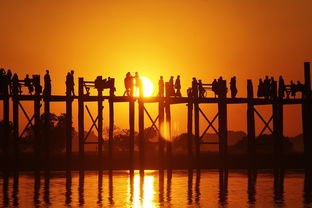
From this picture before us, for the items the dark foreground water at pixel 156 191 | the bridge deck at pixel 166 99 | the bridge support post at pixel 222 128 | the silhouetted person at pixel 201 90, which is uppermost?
the silhouetted person at pixel 201 90

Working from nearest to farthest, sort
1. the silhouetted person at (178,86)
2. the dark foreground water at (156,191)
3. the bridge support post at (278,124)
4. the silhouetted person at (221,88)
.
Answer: the dark foreground water at (156,191) < the silhouetted person at (178,86) < the silhouetted person at (221,88) < the bridge support post at (278,124)

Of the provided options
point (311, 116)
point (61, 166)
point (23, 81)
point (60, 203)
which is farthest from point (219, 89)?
point (60, 203)

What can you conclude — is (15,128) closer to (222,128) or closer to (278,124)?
(222,128)

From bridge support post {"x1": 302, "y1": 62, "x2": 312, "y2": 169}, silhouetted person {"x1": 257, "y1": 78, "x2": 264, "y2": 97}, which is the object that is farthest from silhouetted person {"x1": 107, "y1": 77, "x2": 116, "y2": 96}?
bridge support post {"x1": 302, "y1": 62, "x2": 312, "y2": 169}

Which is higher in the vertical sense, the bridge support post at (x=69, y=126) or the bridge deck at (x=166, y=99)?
the bridge deck at (x=166, y=99)

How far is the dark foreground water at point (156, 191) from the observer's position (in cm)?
2400

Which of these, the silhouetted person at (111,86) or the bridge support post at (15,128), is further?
the silhouetted person at (111,86)

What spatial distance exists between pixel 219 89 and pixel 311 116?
17.9ft

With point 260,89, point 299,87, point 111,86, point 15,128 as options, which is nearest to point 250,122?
point 260,89

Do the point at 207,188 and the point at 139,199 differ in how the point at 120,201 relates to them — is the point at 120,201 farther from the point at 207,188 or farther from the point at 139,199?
the point at 207,188

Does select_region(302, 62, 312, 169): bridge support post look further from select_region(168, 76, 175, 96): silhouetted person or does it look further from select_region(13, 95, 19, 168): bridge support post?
select_region(13, 95, 19, 168): bridge support post

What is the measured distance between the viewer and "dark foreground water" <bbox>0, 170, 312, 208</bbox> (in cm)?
2400

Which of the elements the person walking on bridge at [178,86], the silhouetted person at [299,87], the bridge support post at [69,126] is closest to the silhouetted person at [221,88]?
the person walking on bridge at [178,86]

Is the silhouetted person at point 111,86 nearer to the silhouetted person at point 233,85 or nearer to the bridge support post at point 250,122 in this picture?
the silhouetted person at point 233,85
